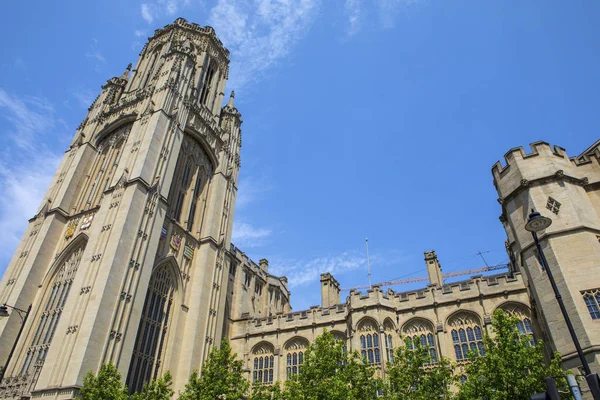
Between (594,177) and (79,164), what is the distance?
39378 millimetres

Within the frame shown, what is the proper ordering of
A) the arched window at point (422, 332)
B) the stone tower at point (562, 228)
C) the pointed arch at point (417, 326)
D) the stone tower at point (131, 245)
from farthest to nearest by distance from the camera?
1. the pointed arch at point (417, 326)
2. the arched window at point (422, 332)
3. the stone tower at point (131, 245)
4. the stone tower at point (562, 228)

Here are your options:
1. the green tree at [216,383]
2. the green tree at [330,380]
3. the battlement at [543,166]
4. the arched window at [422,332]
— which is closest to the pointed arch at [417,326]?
the arched window at [422,332]

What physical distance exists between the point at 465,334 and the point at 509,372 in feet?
46.8

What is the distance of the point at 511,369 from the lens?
50.9ft

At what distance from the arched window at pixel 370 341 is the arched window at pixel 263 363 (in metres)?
8.52

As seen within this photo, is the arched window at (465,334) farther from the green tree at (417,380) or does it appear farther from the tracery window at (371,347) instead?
the green tree at (417,380)

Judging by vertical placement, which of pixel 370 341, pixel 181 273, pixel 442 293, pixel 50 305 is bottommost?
pixel 370 341

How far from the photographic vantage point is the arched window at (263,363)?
33.4 meters

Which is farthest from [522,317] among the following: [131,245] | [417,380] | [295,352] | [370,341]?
[131,245]

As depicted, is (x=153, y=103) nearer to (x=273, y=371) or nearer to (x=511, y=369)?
(x=273, y=371)

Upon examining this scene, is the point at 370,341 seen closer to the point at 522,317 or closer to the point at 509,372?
the point at 522,317

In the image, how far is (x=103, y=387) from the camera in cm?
2056

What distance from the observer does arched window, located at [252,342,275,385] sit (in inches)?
1314

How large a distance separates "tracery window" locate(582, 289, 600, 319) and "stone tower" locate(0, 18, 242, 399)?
80.5 feet
